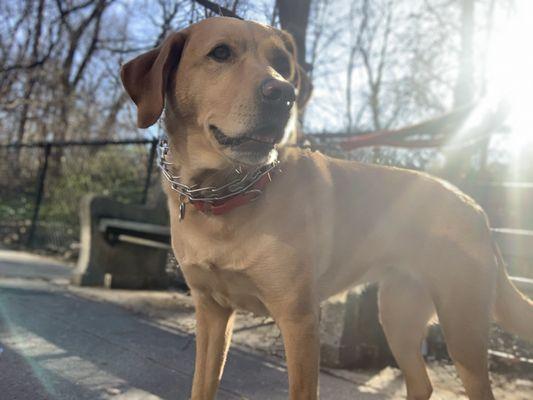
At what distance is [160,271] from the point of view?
634cm

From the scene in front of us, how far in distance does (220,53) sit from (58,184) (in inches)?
364

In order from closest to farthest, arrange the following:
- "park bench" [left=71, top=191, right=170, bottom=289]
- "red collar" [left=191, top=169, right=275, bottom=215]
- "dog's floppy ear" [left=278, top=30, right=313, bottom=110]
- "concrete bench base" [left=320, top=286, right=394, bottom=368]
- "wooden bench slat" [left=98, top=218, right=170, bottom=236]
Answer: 1. "red collar" [left=191, top=169, right=275, bottom=215]
2. "dog's floppy ear" [left=278, top=30, right=313, bottom=110]
3. "concrete bench base" [left=320, top=286, right=394, bottom=368]
4. "wooden bench slat" [left=98, top=218, right=170, bottom=236]
5. "park bench" [left=71, top=191, right=170, bottom=289]

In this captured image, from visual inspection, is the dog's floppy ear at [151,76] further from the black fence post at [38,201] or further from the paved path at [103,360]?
the black fence post at [38,201]

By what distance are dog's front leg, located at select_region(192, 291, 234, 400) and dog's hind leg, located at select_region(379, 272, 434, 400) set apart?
1.10 meters

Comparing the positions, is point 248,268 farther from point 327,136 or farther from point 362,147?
point 327,136

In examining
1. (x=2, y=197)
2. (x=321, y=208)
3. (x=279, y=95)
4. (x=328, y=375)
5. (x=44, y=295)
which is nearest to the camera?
(x=279, y=95)

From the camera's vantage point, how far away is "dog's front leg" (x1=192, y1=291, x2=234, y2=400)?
2436mm

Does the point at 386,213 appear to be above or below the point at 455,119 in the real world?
below

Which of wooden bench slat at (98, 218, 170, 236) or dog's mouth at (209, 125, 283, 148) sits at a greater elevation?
dog's mouth at (209, 125, 283, 148)

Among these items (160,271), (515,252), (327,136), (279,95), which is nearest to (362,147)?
(327,136)

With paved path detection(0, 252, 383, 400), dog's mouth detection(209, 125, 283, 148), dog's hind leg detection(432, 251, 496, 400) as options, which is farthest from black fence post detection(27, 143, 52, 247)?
dog's hind leg detection(432, 251, 496, 400)

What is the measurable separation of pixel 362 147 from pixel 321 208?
298 cm

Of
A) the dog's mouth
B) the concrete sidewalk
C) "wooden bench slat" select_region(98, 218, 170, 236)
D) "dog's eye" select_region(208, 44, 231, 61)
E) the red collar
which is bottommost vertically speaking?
the concrete sidewalk

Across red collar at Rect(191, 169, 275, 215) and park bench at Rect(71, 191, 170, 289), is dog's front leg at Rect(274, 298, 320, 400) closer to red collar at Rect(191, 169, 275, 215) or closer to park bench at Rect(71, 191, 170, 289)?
red collar at Rect(191, 169, 275, 215)
